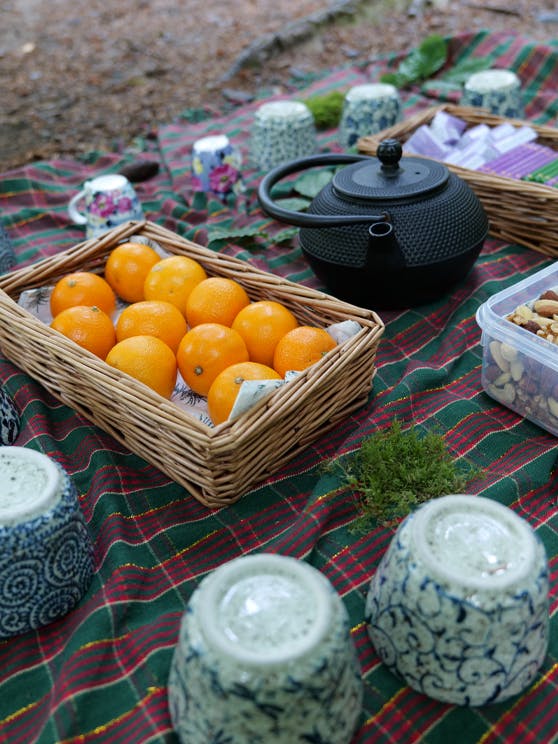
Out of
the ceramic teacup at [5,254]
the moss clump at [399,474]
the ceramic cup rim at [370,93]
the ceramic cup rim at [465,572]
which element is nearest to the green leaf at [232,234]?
the ceramic teacup at [5,254]

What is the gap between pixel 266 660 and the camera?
1.70 feet

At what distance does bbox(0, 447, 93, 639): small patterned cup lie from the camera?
0.67 metres

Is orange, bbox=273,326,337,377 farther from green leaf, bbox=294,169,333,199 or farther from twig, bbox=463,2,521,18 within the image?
twig, bbox=463,2,521,18

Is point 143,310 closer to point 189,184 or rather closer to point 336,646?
point 336,646

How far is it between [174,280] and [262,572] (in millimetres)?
578

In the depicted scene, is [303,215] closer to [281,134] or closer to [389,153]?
[389,153]

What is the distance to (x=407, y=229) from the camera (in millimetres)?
1080

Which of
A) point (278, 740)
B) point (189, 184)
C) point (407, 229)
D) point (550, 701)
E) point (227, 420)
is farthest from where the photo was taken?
point (189, 184)

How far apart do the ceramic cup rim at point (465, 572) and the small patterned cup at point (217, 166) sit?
111 centimetres

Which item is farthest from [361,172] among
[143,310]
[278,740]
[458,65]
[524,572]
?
[458,65]

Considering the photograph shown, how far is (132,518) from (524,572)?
18.7 inches

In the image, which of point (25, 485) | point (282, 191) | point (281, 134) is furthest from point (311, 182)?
point (25, 485)

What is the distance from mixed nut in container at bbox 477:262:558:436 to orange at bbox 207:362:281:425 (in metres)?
0.30

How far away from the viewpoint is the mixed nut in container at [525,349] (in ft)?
2.91
